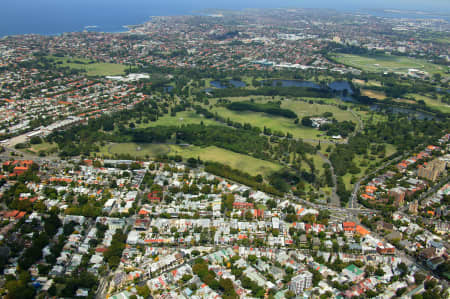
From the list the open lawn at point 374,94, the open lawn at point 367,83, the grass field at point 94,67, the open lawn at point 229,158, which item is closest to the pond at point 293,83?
the open lawn at point 374,94

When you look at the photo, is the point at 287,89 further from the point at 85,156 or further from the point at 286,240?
the point at 286,240

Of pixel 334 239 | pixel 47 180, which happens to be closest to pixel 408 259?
pixel 334 239

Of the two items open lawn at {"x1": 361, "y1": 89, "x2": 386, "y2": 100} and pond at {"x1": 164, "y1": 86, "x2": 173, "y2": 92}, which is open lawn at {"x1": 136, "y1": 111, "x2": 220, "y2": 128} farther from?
open lawn at {"x1": 361, "y1": 89, "x2": 386, "y2": 100}

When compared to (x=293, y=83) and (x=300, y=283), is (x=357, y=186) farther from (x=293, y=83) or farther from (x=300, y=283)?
(x=293, y=83)

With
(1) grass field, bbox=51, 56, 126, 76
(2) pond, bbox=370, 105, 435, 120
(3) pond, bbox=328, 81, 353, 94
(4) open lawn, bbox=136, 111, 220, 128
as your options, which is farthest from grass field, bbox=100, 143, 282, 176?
(3) pond, bbox=328, 81, 353, 94

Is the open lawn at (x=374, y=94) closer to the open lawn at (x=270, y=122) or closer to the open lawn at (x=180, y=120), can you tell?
the open lawn at (x=270, y=122)

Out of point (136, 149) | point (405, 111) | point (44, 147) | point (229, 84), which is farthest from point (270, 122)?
point (44, 147)
